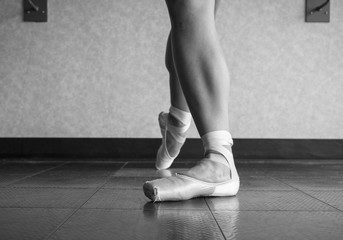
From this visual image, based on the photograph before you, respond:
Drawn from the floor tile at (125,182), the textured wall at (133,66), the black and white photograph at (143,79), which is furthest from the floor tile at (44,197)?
the textured wall at (133,66)

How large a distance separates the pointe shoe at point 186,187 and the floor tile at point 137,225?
93 mm

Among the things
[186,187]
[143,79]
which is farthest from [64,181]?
[143,79]

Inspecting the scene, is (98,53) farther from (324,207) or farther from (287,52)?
(324,207)

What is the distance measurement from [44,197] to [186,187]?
0.37m

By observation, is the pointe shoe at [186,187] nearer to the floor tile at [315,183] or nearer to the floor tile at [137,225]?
the floor tile at [137,225]

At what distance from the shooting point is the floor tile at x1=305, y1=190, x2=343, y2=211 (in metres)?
0.96

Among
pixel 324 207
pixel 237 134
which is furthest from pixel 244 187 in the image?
pixel 237 134

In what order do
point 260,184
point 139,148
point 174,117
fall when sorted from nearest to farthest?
point 260,184 → point 174,117 → point 139,148

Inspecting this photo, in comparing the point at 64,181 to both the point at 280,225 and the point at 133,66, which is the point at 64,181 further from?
the point at 133,66

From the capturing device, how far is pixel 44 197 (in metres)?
1.03

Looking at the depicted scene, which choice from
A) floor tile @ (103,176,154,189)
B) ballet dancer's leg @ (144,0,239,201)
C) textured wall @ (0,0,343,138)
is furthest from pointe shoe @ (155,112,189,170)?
textured wall @ (0,0,343,138)

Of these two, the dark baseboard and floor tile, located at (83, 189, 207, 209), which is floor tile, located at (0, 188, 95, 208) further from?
the dark baseboard

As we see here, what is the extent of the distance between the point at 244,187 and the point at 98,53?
152 centimetres

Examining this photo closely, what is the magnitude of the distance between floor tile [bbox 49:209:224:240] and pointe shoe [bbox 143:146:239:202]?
93 mm
